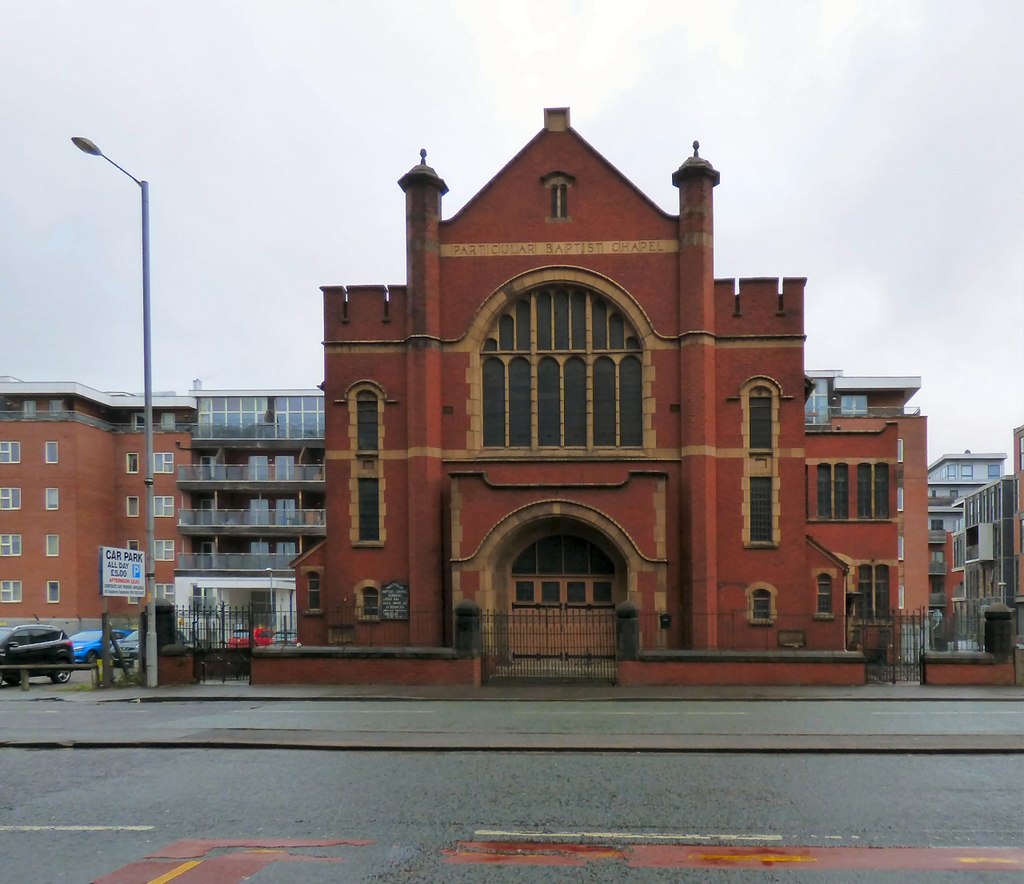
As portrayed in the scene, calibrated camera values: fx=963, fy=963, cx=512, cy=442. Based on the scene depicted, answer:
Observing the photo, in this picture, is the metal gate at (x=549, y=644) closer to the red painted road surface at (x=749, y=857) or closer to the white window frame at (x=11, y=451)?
the red painted road surface at (x=749, y=857)

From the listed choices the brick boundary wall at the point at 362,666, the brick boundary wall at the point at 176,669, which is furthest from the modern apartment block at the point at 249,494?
the brick boundary wall at the point at 362,666

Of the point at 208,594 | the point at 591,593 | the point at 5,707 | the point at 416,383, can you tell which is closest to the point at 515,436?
the point at 416,383

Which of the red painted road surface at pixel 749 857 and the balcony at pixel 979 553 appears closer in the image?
the red painted road surface at pixel 749 857

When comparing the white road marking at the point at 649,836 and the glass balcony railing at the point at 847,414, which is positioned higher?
the glass balcony railing at the point at 847,414

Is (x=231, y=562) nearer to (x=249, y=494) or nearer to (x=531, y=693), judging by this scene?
(x=249, y=494)

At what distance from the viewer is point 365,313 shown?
2742cm

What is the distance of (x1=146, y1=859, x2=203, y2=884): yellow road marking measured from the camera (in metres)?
7.25

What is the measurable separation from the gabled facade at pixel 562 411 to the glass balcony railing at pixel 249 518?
27.6 metres

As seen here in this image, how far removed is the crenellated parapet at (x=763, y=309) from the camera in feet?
86.9

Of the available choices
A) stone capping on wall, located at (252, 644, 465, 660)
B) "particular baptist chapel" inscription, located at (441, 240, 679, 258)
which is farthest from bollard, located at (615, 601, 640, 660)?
"particular baptist chapel" inscription, located at (441, 240, 679, 258)

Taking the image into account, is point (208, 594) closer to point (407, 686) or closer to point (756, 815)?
point (407, 686)

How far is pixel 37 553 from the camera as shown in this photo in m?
56.2

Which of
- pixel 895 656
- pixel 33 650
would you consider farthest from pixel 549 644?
pixel 33 650

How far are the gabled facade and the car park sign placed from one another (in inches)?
225
